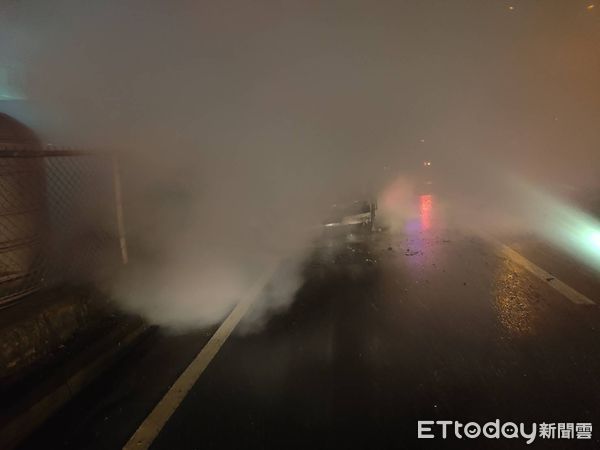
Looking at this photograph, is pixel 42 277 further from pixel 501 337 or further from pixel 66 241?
pixel 501 337

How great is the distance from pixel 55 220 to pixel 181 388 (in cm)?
236

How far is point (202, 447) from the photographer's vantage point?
2.13 meters

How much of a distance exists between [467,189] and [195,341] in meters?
16.2

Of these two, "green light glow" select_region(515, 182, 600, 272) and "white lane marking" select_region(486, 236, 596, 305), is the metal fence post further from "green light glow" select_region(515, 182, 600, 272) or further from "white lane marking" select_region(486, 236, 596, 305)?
"green light glow" select_region(515, 182, 600, 272)

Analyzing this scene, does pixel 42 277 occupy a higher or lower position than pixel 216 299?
higher

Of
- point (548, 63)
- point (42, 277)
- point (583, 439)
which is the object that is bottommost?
point (583, 439)

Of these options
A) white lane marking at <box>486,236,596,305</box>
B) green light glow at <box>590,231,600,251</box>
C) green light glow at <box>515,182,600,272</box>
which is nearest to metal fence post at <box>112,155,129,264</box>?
white lane marking at <box>486,236,596,305</box>

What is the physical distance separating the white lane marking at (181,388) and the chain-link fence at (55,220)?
4.57ft

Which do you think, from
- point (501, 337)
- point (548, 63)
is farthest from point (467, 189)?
point (501, 337)

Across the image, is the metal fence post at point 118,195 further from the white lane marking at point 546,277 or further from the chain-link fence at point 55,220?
the white lane marking at point 546,277

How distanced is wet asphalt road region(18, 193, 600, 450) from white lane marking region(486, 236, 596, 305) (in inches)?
4.2

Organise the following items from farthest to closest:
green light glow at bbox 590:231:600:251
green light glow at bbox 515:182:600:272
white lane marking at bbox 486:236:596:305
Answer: green light glow at bbox 590:231:600:251 < green light glow at bbox 515:182:600:272 < white lane marking at bbox 486:236:596:305

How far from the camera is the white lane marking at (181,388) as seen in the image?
2232mm

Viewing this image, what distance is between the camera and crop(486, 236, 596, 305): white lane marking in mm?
4002
